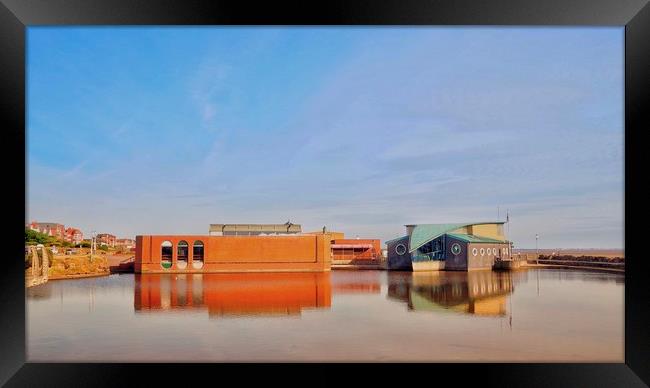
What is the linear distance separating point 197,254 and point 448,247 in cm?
1597

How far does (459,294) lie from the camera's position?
696 inches

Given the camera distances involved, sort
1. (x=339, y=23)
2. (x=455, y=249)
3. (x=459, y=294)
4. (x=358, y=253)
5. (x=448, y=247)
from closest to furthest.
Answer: (x=339, y=23) → (x=459, y=294) → (x=455, y=249) → (x=448, y=247) → (x=358, y=253)

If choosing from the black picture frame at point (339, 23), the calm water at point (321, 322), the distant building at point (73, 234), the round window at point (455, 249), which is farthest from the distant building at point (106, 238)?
the black picture frame at point (339, 23)

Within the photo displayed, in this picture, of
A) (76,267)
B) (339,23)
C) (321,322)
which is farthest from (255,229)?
(339,23)

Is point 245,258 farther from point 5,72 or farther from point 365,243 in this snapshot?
point 5,72

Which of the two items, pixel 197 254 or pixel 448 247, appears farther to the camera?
pixel 448 247

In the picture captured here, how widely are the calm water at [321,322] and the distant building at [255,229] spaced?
6.78 metres

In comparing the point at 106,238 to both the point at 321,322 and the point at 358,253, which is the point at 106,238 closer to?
the point at 358,253

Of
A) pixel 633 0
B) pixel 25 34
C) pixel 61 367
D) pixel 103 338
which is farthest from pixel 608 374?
pixel 103 338

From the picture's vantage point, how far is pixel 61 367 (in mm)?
4602

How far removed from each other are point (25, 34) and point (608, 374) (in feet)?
21.7

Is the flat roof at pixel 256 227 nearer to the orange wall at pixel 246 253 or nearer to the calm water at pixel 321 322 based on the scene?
the orange wall at pixel 246 253

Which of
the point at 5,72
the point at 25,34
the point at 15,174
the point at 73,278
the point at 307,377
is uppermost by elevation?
the point at 25,34

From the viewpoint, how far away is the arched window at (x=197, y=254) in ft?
85.1
